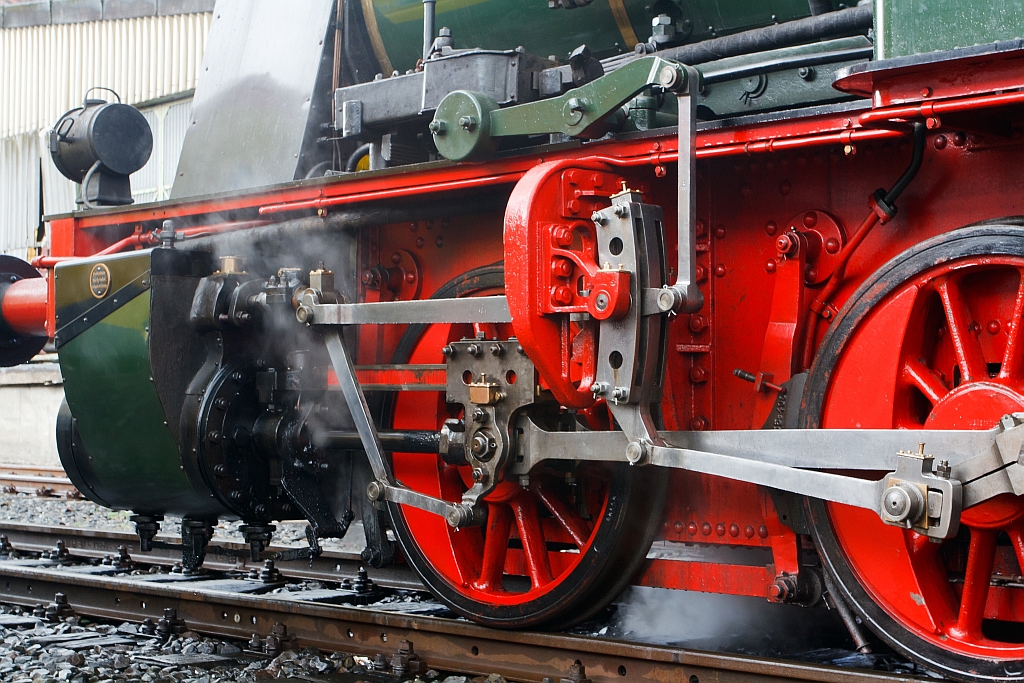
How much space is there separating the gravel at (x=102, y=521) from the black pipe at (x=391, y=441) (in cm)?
258

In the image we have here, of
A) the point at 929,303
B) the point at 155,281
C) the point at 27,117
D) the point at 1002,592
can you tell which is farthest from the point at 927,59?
the point at 27,117

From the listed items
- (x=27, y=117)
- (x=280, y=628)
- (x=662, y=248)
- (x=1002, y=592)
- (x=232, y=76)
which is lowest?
(x=280, y=628)

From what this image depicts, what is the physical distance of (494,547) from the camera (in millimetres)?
3840

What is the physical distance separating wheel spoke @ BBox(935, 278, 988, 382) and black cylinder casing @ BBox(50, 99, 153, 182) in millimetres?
3668

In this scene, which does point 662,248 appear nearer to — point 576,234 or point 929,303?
point 576,234

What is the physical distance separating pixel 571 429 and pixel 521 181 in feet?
2.71

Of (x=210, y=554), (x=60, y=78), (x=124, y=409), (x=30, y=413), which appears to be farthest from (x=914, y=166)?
(x=60, y=78)

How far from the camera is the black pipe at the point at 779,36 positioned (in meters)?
3.26

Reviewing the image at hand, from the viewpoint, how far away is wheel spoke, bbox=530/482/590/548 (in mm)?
3750

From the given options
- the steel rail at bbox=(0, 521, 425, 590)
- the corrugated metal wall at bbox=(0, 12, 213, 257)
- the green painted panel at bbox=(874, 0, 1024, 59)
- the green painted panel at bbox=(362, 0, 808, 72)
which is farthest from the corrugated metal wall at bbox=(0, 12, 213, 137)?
the green painted panel at bbox=(874, 0, 1024, 59)

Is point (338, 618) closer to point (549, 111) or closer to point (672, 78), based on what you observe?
point (549, 111)

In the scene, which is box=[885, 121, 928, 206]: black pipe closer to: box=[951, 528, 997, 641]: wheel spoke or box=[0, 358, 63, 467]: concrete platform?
box=[951, 528, 997, 641]: wheel spoke

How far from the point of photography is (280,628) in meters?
4.00

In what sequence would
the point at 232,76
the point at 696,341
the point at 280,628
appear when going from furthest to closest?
the point at 232,76
the point at 280,628
the point at 696,341
